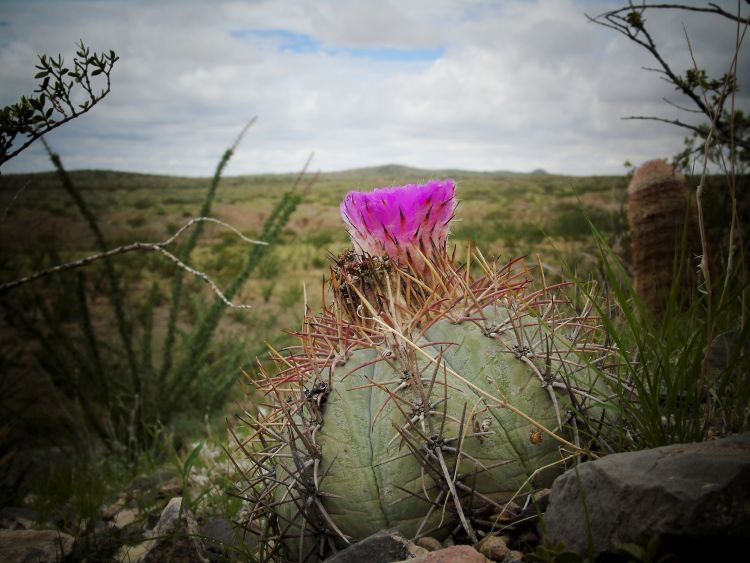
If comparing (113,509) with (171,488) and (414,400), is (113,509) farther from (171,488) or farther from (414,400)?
(414,400)

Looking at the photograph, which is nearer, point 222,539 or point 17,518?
point 222,539

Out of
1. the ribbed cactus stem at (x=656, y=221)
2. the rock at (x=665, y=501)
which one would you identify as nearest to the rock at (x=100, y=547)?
the rock at (x=665, y=501)

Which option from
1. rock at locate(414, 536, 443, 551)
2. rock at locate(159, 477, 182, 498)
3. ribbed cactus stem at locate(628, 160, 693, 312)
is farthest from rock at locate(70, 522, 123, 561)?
ribbed cactus stem at locate(628, 160, 693, 312)

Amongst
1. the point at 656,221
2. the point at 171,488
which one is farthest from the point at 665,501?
the point at 656,221

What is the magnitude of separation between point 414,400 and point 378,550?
36 cm

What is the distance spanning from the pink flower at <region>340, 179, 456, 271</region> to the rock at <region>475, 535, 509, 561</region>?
758 mm

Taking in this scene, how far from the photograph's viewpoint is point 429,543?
4.69ft

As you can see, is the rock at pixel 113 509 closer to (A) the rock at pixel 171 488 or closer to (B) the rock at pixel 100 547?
(A) the rock at pixel 171 488

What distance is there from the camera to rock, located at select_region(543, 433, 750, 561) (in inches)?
42.9

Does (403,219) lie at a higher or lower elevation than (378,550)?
higher

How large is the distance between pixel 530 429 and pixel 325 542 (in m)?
0.63

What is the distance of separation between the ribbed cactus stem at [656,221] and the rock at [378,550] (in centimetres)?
345

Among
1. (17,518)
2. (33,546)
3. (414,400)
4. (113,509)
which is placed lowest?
(17,518)

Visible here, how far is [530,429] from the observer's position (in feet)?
4.87
